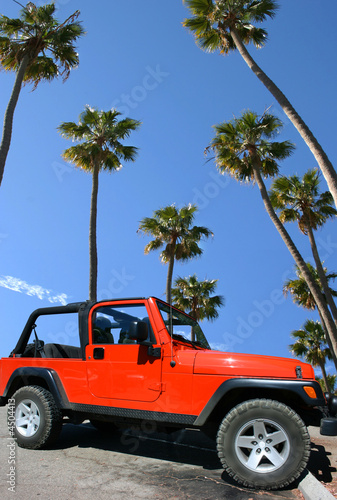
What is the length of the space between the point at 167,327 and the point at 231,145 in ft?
44.0

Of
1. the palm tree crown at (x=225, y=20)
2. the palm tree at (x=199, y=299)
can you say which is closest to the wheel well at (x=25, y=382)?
the palm tree crown at (x=225, y=20)

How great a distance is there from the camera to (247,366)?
12.9ft

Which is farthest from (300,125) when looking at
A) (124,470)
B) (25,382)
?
(124,470)

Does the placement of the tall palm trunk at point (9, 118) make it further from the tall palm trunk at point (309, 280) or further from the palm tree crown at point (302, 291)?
the palm tree crown at point (302, 291)

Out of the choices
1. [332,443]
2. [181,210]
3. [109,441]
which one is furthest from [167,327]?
[181,210]

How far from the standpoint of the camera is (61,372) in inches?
195

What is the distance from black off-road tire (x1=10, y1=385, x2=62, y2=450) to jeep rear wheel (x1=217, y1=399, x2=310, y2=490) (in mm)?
2366

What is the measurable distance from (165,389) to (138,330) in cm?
78

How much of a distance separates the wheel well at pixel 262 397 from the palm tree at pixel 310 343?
2412 cm

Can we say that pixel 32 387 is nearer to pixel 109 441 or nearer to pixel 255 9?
pixel 109 441

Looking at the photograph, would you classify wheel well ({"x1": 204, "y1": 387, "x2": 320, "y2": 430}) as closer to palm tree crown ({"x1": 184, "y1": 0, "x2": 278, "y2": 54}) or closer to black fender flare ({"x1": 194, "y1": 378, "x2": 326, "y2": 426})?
black fender flare ({"x1": 194, "y1": 378, "x2": 326, "y2": 426})

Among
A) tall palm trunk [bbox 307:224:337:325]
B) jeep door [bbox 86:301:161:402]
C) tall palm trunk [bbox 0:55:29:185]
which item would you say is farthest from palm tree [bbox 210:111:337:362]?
jeep door [bbox 86:301:161:402]

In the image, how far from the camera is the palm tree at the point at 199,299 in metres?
24.8

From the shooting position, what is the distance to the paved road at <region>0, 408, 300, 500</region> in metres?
3.47
